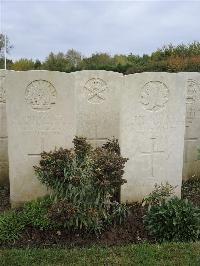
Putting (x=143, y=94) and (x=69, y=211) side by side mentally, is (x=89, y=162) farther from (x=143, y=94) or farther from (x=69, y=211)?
(x=143, y=94)

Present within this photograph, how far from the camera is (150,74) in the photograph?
5.48 meters

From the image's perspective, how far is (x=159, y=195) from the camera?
5305 mm

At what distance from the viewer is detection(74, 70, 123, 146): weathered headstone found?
6.88 metres

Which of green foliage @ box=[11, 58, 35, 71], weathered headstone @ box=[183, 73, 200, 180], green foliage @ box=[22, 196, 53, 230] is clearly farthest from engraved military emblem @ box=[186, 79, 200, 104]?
green foliage @ box=[11, 58, 35, 71]

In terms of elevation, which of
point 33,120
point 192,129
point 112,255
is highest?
point 33,120

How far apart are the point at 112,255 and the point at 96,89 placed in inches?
133

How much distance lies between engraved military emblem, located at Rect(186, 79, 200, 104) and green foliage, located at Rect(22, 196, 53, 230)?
314 centimetres

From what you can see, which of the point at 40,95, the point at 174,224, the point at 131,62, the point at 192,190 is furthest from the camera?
the point at 131,62

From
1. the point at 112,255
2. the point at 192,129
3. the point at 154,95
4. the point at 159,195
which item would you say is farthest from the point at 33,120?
the point at 192,129

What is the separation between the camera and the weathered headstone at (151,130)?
5.48m

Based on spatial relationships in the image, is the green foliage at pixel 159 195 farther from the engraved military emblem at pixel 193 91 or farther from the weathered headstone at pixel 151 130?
the engraved military emblem at pixel 193 91

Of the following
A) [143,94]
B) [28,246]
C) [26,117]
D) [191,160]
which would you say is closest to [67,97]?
[26,117]

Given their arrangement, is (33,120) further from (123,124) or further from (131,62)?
Result: (131,62)

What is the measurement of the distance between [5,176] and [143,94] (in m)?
3.07
